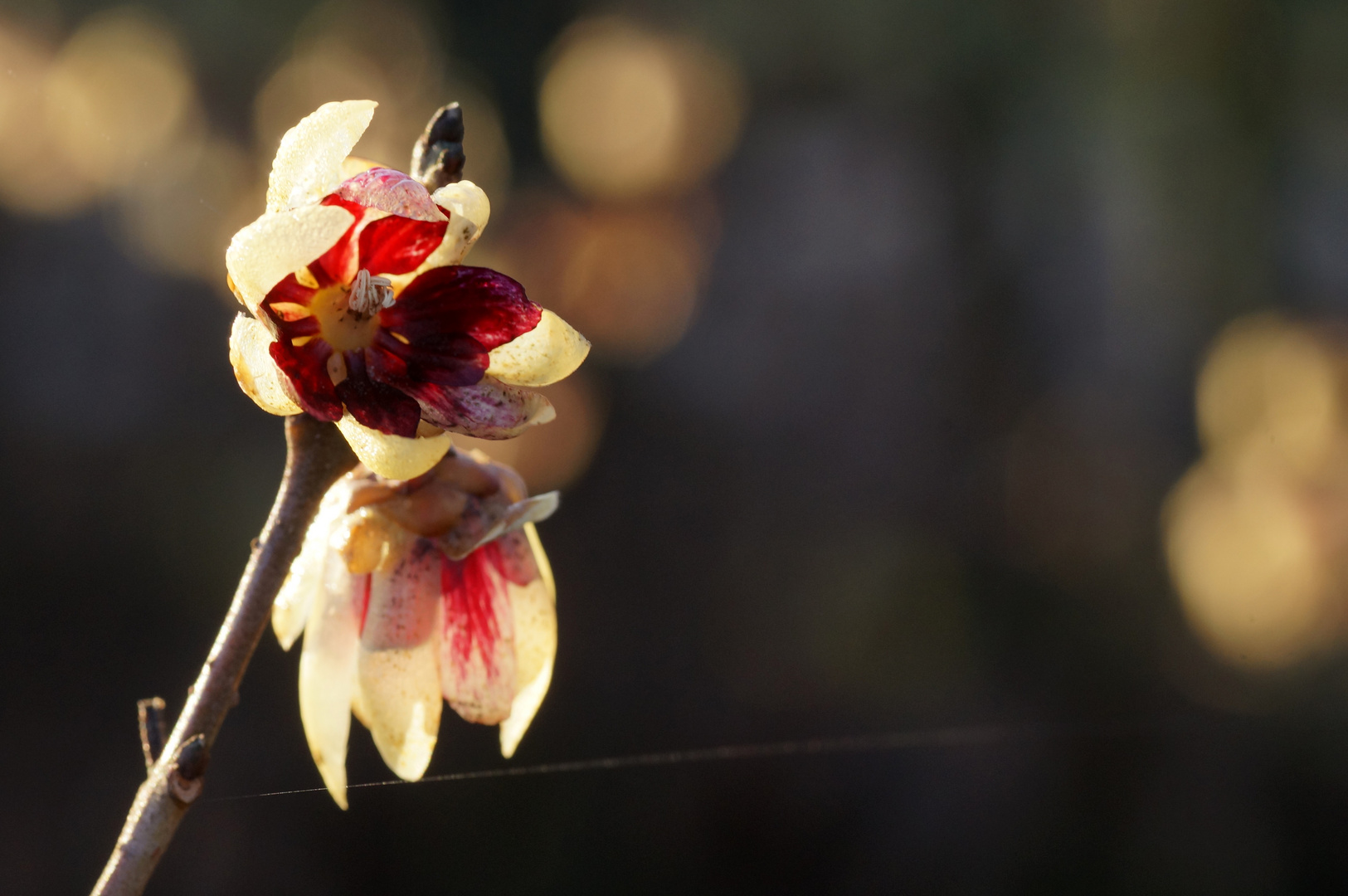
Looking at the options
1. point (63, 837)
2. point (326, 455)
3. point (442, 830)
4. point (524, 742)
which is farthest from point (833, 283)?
point (326, 455)

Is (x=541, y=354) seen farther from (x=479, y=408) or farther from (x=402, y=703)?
(x=402, y=703)

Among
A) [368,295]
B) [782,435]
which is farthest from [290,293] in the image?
[782,435]

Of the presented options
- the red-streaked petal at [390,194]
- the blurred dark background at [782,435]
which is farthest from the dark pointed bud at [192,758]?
the blurred dark background at [782,435]

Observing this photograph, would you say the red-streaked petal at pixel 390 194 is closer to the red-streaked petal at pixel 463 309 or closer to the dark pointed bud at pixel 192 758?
the red-streaked petal at pixel 463 309

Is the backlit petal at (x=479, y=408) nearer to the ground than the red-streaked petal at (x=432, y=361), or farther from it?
nearer to the ground

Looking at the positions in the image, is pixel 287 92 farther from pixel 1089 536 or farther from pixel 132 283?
pixel 1089 536

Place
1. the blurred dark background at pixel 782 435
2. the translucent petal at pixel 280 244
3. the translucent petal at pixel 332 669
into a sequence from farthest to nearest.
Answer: the blurred dark background at pixel 782 435, the translucent petal at pixel 332 669, the translucent petal at pixel 280 244
